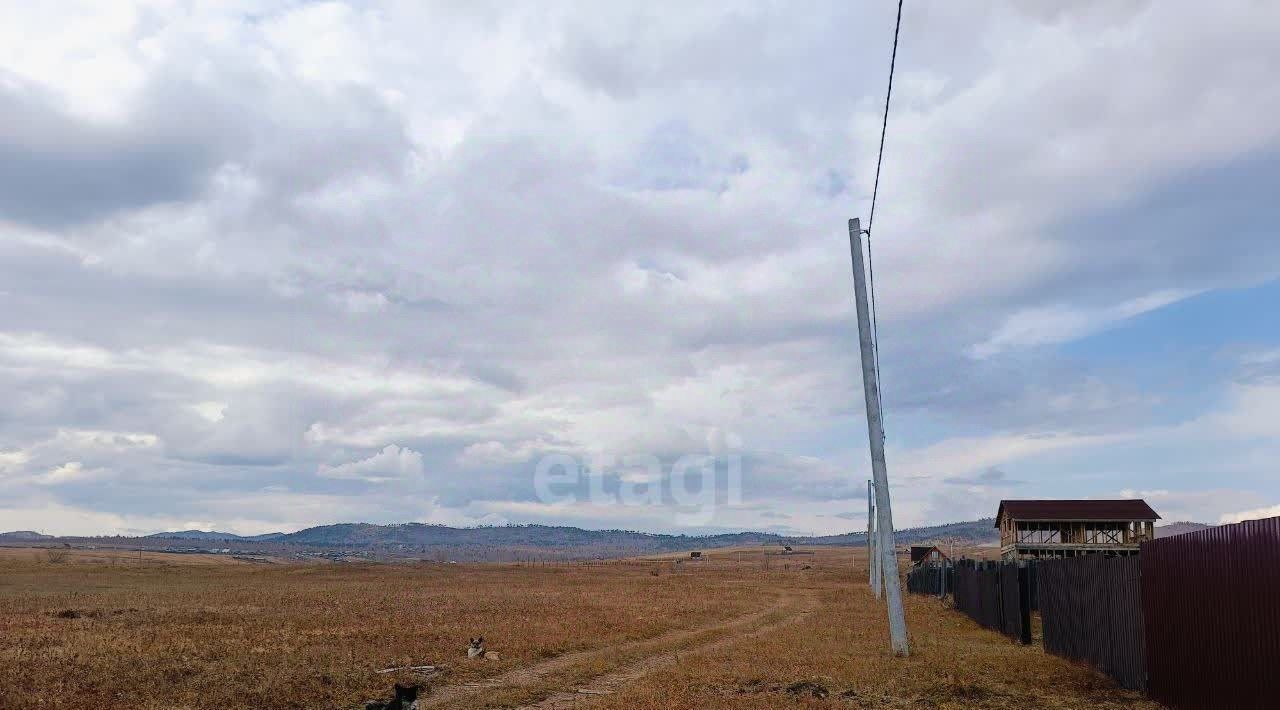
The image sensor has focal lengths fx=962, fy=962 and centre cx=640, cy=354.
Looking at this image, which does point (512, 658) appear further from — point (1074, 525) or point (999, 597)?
point (1074, 525)

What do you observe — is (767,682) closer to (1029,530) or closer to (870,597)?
(870,597)

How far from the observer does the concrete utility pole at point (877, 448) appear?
2417 centimetres

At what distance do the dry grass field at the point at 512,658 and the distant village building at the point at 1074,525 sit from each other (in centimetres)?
1929

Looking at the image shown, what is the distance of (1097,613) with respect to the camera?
19.9m

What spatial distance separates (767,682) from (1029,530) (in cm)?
4628

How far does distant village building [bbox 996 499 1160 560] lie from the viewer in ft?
187

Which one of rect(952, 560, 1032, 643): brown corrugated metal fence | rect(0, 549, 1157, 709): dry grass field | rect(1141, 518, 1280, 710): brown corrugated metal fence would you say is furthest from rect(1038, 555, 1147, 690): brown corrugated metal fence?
rect(952, 560, 1032, 643): brown corrugated metal fence

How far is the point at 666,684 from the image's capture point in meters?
18.6

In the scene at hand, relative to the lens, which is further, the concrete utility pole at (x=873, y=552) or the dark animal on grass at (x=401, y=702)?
the concrete utility pole at (x=873, y=552)

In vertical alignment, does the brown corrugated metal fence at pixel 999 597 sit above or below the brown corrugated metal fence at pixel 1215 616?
below

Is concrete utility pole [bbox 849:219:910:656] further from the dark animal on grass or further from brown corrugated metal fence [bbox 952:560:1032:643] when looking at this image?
the dark animal on grass

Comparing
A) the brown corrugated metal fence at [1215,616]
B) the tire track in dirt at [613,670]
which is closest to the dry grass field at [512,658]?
the tire track in dirt at [613,670]

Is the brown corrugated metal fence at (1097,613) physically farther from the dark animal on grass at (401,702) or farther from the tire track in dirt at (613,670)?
the dark animal on grass at (401,702)

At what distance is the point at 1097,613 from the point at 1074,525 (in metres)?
42.5
